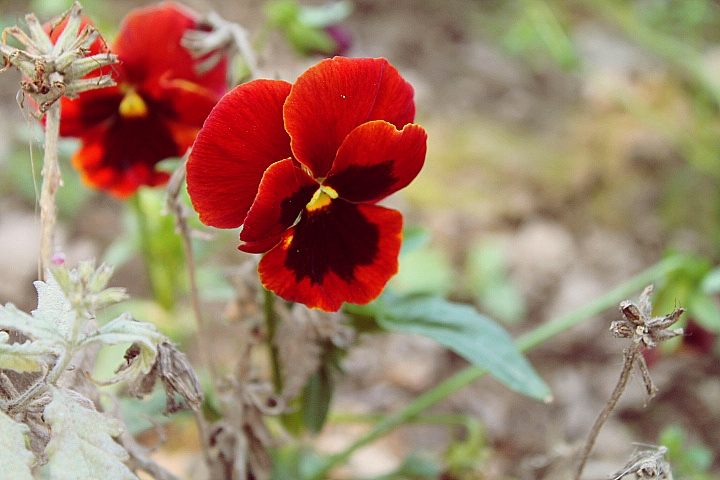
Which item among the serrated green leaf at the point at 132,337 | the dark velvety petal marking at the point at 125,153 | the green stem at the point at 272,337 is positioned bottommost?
the serrated green leaf at the point at 132,337

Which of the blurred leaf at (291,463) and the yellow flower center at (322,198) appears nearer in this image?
the yellow flower center at (322,198)

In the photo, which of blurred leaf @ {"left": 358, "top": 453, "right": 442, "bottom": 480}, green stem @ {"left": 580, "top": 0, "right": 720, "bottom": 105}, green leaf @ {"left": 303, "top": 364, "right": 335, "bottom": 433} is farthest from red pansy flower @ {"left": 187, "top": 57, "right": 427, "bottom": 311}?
green stem @ {"left": 580, "top": 0, "right": 720, "bottom": 105}

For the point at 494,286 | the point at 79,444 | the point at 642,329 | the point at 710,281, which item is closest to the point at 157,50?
the point at 79,444

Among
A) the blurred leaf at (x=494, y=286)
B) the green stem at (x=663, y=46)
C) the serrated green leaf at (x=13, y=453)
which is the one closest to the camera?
the serrated green leaf at (x=13, y=453)

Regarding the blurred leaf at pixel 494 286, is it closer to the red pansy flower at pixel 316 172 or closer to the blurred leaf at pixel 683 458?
the blurred leaf at pixel 683 458

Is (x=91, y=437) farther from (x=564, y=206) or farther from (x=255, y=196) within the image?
(x=564, y=206)

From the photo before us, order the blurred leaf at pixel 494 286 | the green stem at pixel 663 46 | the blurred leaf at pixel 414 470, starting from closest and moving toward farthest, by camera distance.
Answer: the blurred leaf at pixel 414 470 < the blurred leaf at pixel 494 286 < the green stem at pixel 663 46

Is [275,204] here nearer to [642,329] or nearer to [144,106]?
[642,329]

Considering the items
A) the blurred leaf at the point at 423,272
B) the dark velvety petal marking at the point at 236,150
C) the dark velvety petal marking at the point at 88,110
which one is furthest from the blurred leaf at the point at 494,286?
the dark velvety petal marking at the point at 236,150
